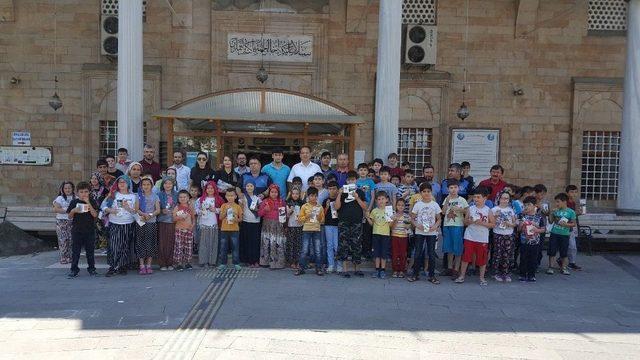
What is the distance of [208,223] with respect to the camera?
8.35m

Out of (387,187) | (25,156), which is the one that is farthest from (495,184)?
(25,156)

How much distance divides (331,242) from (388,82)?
13.3 feet

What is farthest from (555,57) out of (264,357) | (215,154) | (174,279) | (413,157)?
(264,357)

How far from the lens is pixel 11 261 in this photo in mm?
9172

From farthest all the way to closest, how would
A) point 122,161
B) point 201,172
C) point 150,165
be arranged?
point 122,161 < point 150,165 < point 201,172

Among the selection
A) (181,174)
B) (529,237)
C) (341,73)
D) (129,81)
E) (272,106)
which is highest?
(341,73)

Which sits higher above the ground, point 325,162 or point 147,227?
point 325,162

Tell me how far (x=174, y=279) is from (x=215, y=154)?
3.65m

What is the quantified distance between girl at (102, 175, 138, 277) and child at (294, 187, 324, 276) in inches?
104

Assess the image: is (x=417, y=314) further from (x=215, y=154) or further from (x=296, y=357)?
(x=215, y=154)

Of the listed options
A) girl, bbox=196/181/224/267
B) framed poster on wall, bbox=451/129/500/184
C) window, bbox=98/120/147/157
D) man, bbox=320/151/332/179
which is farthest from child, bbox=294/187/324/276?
window, bbox=98/120/147/157

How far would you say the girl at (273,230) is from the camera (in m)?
8.24

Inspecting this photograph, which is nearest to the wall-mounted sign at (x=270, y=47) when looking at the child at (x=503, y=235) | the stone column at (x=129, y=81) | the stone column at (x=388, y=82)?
the stone column at (x=129, y=81)

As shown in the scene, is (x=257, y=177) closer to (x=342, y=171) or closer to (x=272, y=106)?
(x=342, y=171)
